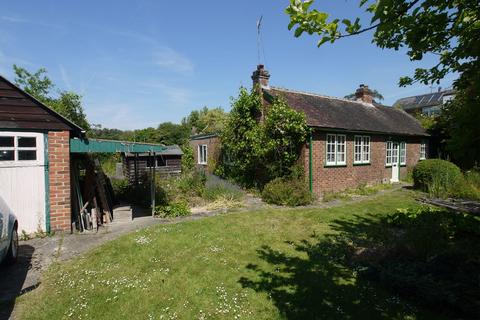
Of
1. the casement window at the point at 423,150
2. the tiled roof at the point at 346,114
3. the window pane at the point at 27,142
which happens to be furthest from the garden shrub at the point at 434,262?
the casement window at the point at 423,150

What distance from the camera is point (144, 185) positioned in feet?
41.9

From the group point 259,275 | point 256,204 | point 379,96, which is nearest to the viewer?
point 259,275

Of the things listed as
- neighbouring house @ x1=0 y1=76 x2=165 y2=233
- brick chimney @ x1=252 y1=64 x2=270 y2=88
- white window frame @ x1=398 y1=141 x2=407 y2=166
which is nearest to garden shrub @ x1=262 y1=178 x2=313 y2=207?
brick chimney @ x1=252 y1=64 x2=270 y2=88

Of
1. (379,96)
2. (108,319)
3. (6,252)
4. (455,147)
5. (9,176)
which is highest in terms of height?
(379,96)

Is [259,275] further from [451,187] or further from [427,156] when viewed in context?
[427,156]

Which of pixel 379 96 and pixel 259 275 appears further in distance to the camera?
pixel 379 96

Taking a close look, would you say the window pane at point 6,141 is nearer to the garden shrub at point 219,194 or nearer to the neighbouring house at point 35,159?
the neighbouring house at point 35,159

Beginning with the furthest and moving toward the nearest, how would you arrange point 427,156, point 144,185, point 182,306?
point 427,156 < point 144,185 < point 182,306

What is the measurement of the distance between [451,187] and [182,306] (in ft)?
44.9

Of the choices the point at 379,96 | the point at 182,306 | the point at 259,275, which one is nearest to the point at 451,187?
the point at 259,275

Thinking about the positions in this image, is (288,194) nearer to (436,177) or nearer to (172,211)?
(172,211)

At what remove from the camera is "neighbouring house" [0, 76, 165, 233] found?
7230 millimetres

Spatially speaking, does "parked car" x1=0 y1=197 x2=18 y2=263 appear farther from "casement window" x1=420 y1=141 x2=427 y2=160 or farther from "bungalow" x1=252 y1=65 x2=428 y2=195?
"casement window" x1=420 y1=141 x2=427 y2=160

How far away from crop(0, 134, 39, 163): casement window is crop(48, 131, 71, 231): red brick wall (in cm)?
37
